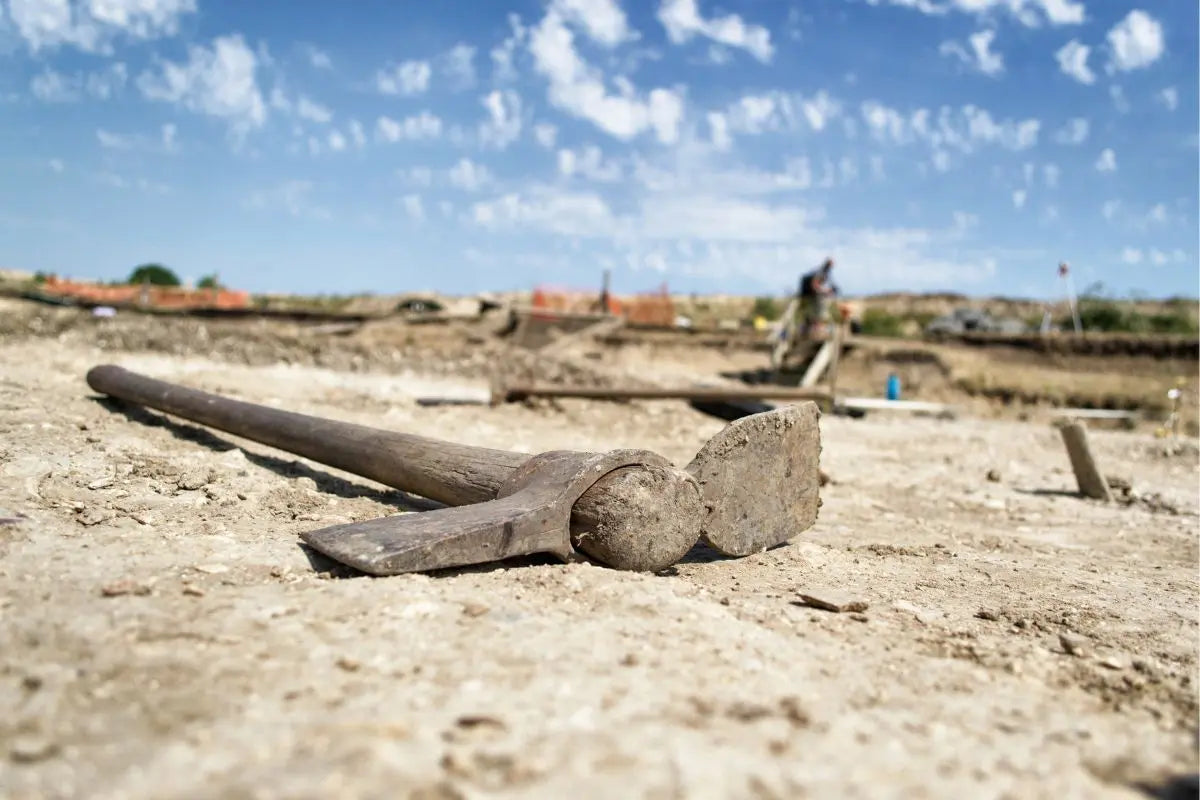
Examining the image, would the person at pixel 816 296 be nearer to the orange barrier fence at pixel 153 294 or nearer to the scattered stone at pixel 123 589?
the scattered stone at pixel 123 589

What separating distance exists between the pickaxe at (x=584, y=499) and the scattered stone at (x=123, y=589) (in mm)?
532

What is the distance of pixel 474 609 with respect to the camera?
2391 mm

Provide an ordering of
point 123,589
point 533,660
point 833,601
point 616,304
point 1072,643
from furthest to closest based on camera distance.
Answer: point 616,304, point 833,601, point 1072,643, point 123,589, point 533,660

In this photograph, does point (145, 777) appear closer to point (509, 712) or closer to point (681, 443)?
point (509, 712)

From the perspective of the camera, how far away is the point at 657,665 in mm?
2078

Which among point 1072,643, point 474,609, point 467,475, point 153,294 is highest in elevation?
point 153,294

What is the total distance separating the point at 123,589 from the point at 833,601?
2236mm

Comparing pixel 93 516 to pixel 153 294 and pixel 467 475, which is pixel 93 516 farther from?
pixel 153 294

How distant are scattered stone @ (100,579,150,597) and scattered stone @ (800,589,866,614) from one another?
6.76ft

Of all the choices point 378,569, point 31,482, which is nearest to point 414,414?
point 31,482

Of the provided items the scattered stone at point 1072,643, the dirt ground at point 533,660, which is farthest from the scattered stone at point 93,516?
the scattered stone at point 1072,643

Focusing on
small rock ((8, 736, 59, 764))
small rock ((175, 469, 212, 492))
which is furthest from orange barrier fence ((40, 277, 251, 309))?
small rock ((8, 736, 59, 764))

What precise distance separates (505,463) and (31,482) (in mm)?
2080

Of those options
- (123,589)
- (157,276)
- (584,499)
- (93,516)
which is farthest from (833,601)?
(157,276)
